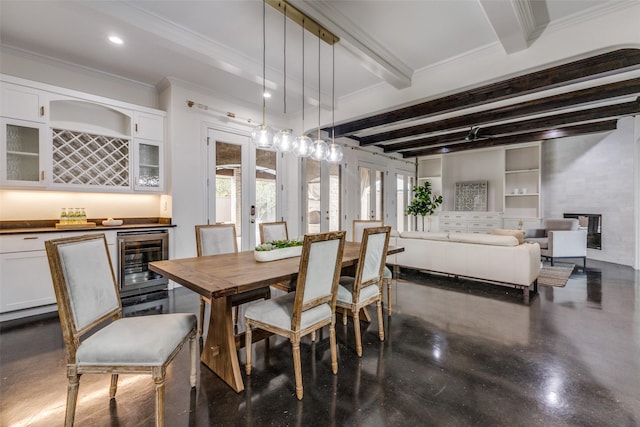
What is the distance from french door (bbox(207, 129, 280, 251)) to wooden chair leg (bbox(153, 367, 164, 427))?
3.20 m

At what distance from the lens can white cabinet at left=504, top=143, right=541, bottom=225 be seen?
7.31 metres

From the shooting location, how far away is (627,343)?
8.07 ft

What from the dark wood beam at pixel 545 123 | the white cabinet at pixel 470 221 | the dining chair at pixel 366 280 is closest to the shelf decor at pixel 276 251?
the dining chair at pixel 366 280

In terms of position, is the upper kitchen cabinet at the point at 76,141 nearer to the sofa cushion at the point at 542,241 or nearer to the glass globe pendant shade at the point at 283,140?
the glass globe pendant shade at the point at 283,140

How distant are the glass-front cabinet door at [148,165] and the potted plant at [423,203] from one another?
673 cm

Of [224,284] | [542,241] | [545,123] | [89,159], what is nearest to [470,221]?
[542,241]

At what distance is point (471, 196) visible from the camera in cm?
820

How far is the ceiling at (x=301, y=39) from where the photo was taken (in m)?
2.53

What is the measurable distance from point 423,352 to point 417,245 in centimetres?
254

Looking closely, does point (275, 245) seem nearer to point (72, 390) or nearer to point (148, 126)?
point (72, 390)

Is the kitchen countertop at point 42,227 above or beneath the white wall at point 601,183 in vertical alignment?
beneath

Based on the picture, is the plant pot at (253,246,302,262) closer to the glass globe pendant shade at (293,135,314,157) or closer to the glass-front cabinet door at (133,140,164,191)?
the glass globe pendant shade at (293,135,314,157)

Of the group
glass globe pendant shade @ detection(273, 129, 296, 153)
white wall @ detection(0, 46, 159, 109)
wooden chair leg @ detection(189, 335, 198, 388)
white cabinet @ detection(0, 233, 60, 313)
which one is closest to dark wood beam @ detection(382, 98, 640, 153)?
glass globe pendant shade @ detection(273, 129, 296, 153)

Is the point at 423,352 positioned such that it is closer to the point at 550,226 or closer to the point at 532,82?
the point at 532,82
